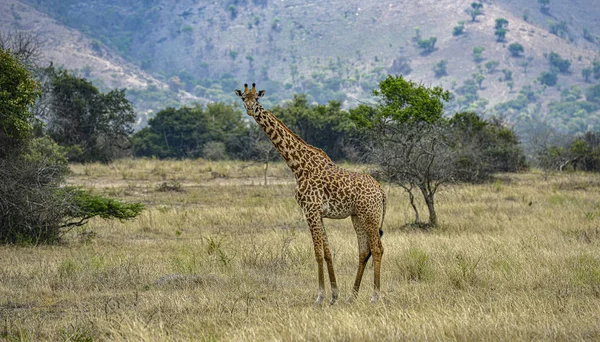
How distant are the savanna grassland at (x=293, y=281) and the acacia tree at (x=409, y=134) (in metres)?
1.35

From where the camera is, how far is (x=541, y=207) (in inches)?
838

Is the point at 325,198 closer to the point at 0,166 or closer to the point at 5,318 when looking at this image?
the point at 5,318

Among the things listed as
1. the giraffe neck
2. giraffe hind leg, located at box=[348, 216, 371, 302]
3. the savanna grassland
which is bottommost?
the savanna grassland

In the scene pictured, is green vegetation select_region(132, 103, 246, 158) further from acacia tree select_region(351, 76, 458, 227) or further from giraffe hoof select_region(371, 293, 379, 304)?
giraffe hoof select_region(371, 293, 379, 304)

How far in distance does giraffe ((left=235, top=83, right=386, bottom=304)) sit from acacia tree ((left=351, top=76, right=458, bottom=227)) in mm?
8476

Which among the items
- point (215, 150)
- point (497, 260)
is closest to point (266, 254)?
point (497, 260)

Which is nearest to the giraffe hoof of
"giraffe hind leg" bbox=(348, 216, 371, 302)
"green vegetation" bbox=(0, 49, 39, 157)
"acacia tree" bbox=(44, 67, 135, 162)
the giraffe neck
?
"giraffe hind leg" bbox=(348, 216, 371, 302)

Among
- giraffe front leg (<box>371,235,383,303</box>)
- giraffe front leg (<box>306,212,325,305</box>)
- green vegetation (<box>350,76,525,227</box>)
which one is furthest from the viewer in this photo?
green vegetation (<box>350,76,525,227</box>)

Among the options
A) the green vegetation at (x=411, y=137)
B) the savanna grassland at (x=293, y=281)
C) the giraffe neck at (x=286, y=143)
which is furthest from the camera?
the green vegetation at (x=411, y=137)

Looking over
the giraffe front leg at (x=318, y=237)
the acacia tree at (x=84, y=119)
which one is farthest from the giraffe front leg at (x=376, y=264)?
the acacia tree at (x=84, y=119)

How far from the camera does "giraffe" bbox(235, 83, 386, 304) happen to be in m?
9.54

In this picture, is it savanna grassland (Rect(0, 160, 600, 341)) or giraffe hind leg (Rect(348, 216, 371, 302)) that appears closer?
savanna grassland (Rect(0, 160, 600, 341))

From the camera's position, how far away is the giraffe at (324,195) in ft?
31.3

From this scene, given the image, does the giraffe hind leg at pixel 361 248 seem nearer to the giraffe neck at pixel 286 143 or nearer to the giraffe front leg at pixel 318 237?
the giraffe front leg at pixel 318 237
